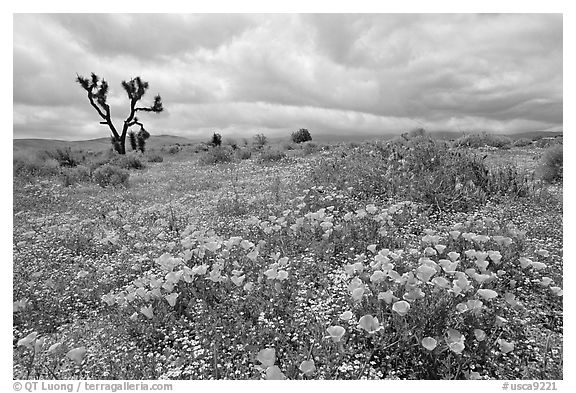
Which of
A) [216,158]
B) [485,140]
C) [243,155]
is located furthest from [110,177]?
[485,140]

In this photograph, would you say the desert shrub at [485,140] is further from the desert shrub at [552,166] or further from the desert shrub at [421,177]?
the desert shrub at [421,177]

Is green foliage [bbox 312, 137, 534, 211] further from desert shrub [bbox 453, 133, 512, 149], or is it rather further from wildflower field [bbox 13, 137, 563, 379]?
desert shrub [bbox 453, 133, 512, 149]

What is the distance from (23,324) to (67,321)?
0.36m

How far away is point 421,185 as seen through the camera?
565cm

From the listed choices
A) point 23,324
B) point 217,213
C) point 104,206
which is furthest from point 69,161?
point 23,324

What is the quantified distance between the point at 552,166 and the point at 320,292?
615cm

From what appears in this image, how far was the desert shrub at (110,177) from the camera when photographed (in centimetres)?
1052

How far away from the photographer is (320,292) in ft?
11.0

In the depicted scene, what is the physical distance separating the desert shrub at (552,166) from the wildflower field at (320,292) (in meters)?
1.36

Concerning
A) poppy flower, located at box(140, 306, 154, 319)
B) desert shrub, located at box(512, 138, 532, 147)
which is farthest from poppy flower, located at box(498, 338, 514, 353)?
desert shrub, located at box(512, 138, 532, 147)

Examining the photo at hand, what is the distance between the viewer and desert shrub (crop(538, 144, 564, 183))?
6965 mm

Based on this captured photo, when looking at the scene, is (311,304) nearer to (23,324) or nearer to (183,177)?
(23,324)

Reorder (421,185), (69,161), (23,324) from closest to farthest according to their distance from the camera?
(23,324) → (421,185) → (69,161)
